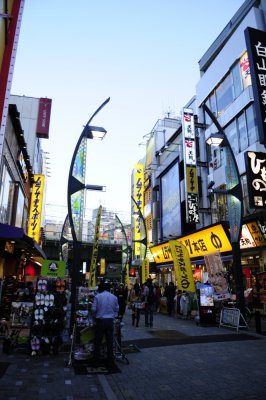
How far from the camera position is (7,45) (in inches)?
200

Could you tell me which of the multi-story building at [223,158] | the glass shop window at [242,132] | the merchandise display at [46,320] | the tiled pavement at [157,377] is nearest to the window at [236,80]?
the multi-story building at [223,158]

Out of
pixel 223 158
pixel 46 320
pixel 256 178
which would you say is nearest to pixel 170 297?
pixel 256 178

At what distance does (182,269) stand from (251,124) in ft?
31.5

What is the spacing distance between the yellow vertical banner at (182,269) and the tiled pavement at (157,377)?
6387mm

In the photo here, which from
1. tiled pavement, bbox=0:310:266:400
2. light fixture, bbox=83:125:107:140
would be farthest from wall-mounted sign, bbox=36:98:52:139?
tiled pavement, bbox=0:310:266:400

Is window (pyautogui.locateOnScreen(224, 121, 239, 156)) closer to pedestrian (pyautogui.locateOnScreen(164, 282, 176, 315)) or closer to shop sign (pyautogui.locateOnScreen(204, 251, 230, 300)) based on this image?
shop sign (pyautogui.locateOnScreen(204, 251, 230, 300))

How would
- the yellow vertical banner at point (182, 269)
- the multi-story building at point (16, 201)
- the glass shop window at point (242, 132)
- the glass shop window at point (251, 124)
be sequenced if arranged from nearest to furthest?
the multi-story building at point (16, 201), the yellow vertical banner at point (182, 269), the glass shop window at point (251, 124), the glass shop window at point (242, 132)

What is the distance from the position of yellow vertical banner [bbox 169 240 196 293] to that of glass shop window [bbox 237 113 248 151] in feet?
24.4

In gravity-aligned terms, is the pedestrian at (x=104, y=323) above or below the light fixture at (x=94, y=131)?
below

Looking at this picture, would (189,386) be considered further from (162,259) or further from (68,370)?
(162,259)

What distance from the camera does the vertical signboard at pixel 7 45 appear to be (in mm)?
4762

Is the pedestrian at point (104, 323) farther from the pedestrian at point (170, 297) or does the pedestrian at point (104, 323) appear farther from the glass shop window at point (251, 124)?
the glass shop window at point (251, 124)

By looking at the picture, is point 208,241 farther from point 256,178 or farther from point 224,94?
point 224,94

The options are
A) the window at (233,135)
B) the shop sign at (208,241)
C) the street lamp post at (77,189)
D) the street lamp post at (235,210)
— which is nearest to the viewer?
the street lamp post at (77,189)
